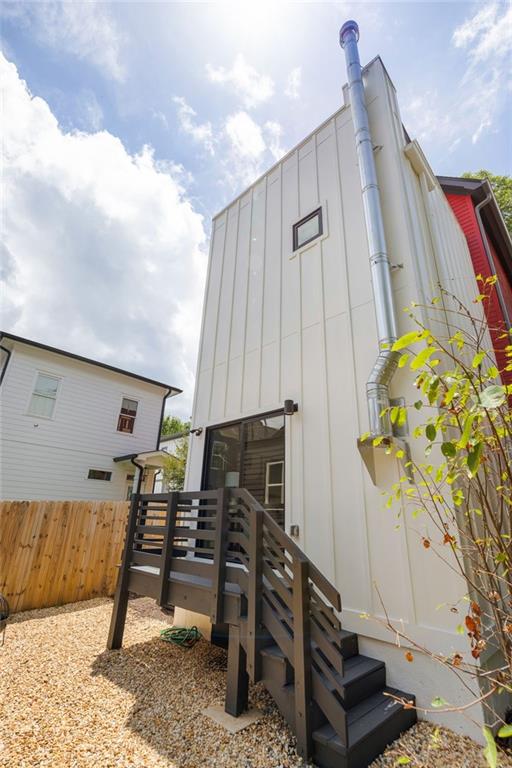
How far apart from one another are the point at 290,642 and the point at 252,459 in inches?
96.4

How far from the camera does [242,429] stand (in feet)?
16.5

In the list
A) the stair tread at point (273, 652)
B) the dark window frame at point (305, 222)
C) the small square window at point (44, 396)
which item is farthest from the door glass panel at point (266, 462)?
the small square window at point (44, 396)

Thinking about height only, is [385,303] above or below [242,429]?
above

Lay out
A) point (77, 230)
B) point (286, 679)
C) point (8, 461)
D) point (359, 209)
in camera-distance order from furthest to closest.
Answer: point (8, 461)
point (77, 230)
point (359, 209)
point (286, 679)

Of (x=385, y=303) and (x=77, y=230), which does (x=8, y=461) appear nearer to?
(x=77, y=230)

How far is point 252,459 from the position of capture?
4.75m

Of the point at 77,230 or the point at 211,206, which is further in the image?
the point at 77,230

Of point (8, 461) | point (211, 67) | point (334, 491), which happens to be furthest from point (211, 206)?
point (8, 461)

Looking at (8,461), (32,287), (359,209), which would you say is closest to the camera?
(359,209)

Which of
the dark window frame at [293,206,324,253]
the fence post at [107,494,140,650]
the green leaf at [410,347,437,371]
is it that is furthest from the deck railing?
the dark window frame at [293,206,324,253]

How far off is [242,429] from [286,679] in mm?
2984

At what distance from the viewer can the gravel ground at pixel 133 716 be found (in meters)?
2.26

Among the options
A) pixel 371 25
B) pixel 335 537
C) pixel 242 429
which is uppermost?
pixel 371 25

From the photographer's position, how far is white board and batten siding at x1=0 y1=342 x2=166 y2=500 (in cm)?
1026
